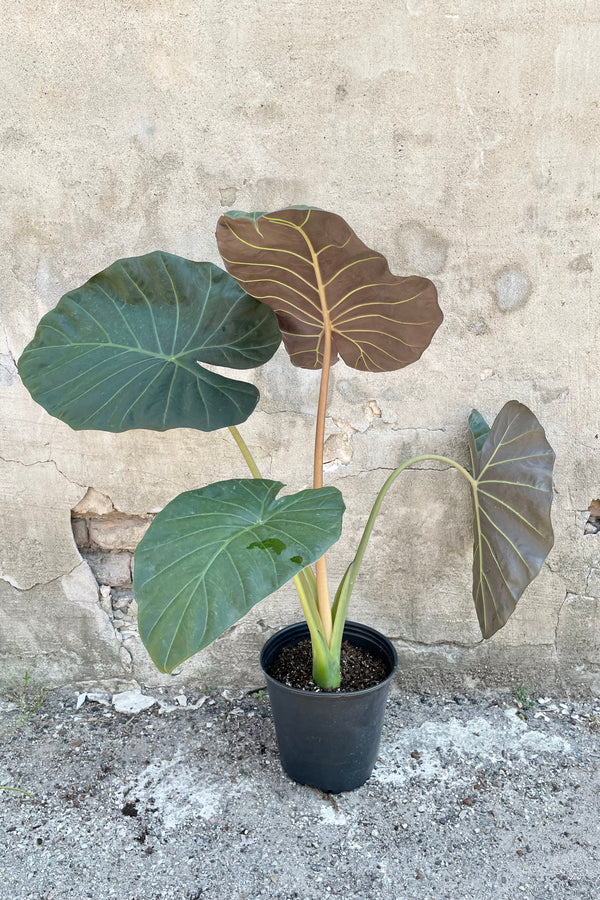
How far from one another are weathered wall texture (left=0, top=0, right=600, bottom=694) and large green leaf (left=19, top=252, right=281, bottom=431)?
33 cm

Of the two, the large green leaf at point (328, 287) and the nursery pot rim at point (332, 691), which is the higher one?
the large green leaf at point (328, 287)

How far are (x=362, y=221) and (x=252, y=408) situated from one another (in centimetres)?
64

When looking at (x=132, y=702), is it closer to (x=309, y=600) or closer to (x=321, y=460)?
(x=309, y=600)

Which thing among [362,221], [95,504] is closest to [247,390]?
[362,221]

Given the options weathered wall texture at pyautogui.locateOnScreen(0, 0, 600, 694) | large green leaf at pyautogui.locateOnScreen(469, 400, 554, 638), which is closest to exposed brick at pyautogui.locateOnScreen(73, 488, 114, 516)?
weathered wall texture at pyautogui.locateOnScreen(0, 0, 600, 694)

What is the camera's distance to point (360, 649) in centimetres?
170

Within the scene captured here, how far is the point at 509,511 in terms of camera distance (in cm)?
150

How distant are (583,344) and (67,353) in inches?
50.3

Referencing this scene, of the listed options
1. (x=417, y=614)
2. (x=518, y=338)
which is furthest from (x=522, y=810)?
(x=518, y=338)

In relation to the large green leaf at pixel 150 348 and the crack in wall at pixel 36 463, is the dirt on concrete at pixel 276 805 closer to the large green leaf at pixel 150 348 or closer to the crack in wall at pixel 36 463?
the crack in wall at pixel 36 463

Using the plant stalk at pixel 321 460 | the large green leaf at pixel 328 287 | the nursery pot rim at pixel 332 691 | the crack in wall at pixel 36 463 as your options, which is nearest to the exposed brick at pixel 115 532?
the crack in wall at pixel 36 463

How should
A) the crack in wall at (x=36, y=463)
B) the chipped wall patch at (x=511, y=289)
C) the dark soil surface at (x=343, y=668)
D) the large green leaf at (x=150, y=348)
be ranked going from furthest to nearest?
the crack in wall at (x=36, y=463) → the chipped wall patch at (x=511, y=289) → the dark soil surface at (x=343, y=668) → the large green leaf at (x=150, y=348)

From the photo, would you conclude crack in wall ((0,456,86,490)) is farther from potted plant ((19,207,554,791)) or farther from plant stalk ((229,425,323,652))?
plant stalk ((229,425,323,652))

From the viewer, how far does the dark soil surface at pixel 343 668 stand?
60.8 inches
